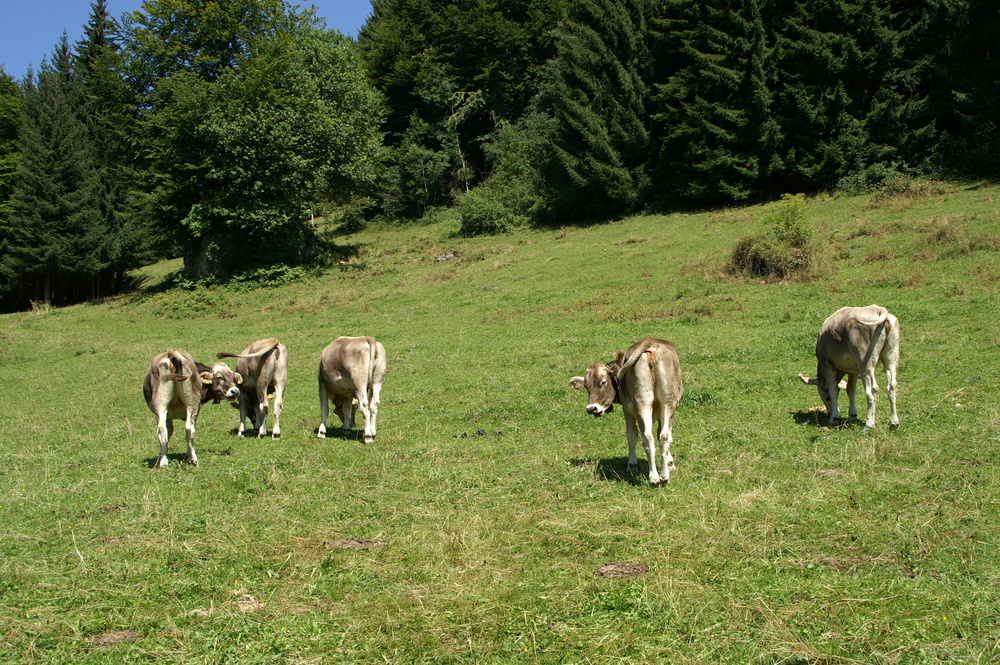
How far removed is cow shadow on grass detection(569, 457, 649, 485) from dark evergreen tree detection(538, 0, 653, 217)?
124 feet

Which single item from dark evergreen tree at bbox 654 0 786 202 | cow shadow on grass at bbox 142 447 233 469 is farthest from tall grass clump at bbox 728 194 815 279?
cow shadow on grass at bbox 142 447 233 469

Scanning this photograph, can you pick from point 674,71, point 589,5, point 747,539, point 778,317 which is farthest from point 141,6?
point 747,539

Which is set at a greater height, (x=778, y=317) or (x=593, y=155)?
(x=593, y=155)

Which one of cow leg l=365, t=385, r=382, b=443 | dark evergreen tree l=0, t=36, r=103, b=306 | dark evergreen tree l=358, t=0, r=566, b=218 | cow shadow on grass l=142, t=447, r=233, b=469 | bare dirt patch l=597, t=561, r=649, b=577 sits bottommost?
bare dirt patch l=597, t=561, r=649, b=577

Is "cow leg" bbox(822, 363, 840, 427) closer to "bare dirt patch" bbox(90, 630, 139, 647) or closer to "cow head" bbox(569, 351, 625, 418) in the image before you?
"cow head" bbox(569, 351, 625, 418)

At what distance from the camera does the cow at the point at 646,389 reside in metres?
9.29

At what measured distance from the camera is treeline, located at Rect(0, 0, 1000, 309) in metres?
40.9

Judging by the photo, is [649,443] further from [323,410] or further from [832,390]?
[323,410]

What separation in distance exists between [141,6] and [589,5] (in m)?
26.4

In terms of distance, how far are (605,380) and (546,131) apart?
48.4 meters

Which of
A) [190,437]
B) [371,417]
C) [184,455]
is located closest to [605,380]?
[371,417]

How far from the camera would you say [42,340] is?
33.2m

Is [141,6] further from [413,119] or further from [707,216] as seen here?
[707,216]

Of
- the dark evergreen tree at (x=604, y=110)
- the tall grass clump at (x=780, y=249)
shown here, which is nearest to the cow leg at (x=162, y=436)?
the tall grass clump at (x=780, y=249)
